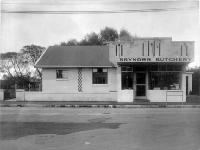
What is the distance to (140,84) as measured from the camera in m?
30.8

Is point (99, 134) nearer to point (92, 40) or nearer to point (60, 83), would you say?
point (60, 83)

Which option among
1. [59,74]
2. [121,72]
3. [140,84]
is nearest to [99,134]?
[121,72]

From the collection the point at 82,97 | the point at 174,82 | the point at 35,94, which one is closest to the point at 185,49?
the point at 174,82

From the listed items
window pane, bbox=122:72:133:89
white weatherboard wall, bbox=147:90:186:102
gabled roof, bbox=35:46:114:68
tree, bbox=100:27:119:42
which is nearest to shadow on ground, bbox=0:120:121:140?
white weatherboard wall, bbox=147:90:186:102

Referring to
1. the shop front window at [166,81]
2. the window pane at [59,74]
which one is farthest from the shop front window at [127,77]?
the window pane at [59,74]

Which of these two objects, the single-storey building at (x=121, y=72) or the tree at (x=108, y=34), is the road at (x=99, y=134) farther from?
the tree at (x=108, y=34)

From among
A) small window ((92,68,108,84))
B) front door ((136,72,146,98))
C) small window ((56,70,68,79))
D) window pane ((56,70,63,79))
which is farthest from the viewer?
window pane ((56,70,63,79))

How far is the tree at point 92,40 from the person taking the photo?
68.7m

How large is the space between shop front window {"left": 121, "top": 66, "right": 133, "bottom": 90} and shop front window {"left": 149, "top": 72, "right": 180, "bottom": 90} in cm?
180

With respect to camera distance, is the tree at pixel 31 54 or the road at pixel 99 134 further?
the tree at pixel 31 54

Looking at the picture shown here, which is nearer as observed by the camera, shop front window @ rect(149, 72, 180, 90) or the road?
the road

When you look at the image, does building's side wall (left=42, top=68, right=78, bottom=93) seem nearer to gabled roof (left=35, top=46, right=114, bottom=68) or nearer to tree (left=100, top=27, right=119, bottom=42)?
gabled roof (left=35, top=46, right=114, bottom=68)

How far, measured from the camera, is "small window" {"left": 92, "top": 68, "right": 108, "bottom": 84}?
1265 inches

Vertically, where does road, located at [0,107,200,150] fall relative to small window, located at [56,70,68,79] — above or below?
below
